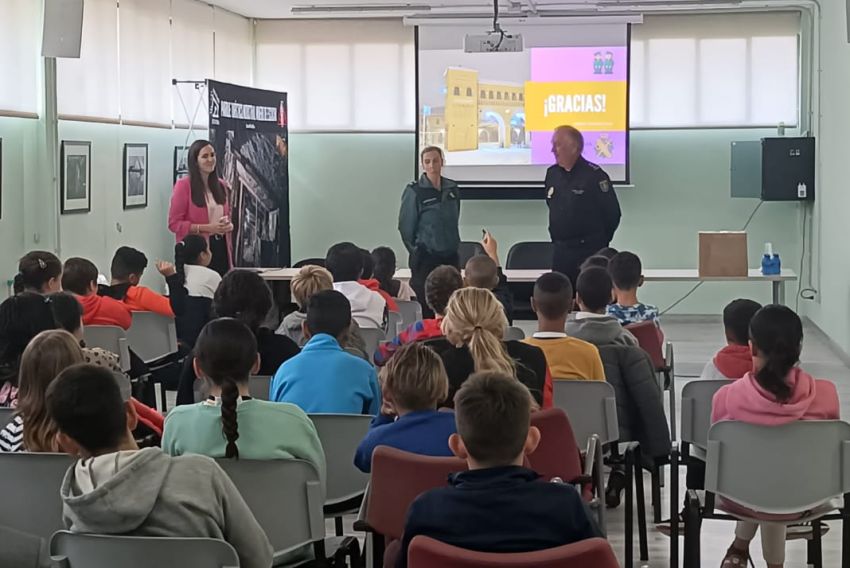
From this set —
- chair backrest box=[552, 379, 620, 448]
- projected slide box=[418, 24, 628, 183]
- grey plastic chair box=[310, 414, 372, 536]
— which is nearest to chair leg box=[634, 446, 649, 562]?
chair backrest box=[552, 379, 620, 448]

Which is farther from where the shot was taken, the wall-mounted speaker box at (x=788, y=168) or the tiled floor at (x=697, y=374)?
the wall-mounted speaker box at (x=788, y=168)

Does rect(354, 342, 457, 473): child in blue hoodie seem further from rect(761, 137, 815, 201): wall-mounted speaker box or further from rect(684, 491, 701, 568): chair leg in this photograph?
rect(761, 137, 815, 201): wall-mounted speaker box

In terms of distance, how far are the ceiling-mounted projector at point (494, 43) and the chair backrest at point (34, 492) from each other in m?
7.03

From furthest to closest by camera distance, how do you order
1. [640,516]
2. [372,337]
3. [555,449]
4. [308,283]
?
[372,337] < [308,283] < [640,516] < [555,449]

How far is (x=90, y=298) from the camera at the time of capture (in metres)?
5.81

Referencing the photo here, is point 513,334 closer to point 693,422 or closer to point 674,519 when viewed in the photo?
point 693,422

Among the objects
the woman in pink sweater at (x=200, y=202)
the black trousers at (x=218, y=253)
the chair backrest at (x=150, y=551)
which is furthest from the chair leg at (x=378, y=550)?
the black trousers at (x=218, y=253)

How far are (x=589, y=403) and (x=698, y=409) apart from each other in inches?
15.7

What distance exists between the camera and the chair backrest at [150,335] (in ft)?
19.9

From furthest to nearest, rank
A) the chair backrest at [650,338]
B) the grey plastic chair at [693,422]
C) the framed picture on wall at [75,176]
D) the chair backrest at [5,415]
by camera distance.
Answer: the framed picture on wall at [75,176] < the chair backrest at [650,338] < the grey plastic chair at [693,422] < the chair backrest at [5,415]

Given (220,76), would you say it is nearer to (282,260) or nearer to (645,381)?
(282,260)

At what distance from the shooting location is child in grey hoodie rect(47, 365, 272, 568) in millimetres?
2406

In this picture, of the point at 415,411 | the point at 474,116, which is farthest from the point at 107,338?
the point at 474,116

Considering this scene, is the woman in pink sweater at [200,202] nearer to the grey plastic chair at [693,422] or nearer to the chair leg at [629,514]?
the chair leg at [629,514]
